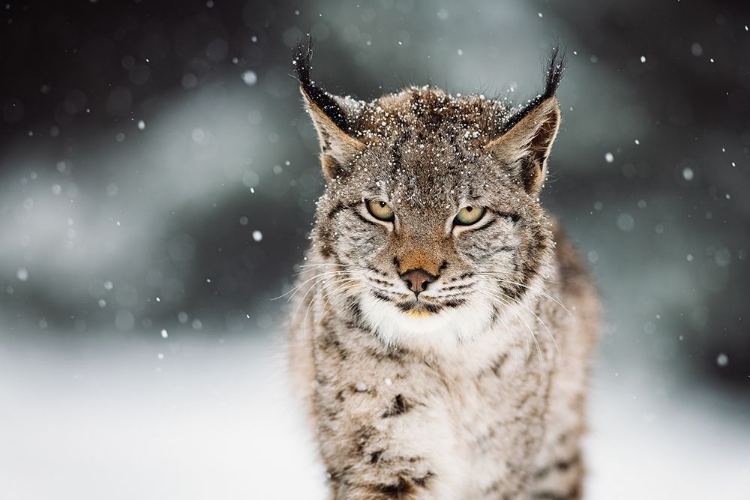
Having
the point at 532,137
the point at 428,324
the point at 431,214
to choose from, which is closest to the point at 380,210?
the point at 431,214

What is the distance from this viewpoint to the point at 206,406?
19.7ft

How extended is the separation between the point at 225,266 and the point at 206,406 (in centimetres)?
215

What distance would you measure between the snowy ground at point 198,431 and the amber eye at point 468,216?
4.33 feet

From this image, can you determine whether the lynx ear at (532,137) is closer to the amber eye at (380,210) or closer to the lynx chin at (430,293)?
the lynx chin at (430,293)

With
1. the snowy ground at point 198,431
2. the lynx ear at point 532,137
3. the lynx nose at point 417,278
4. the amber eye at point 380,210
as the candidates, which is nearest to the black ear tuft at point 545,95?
the lynx ear at point 532,137

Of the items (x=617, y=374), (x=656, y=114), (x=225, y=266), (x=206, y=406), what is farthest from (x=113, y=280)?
(x=656, y=114)

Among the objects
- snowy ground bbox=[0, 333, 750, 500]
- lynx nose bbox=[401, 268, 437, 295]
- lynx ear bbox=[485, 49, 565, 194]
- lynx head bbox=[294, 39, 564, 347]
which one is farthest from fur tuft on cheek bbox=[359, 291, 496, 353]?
snowy ground bbox=[0, 333, 750, 500]

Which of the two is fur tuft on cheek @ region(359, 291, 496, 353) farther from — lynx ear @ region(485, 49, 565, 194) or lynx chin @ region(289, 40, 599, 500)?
lynx ear @ region(485, 49, 565, 194)

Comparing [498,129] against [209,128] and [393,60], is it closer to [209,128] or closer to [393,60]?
[393,60]

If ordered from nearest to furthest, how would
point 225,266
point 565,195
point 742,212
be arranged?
point 742,212, point 565,195, point 225,266

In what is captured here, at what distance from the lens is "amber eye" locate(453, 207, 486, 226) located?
323cm

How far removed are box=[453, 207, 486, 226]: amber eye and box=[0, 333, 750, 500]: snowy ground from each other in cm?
132

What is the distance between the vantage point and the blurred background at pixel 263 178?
22.2ft

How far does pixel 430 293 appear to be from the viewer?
309 centimetres
